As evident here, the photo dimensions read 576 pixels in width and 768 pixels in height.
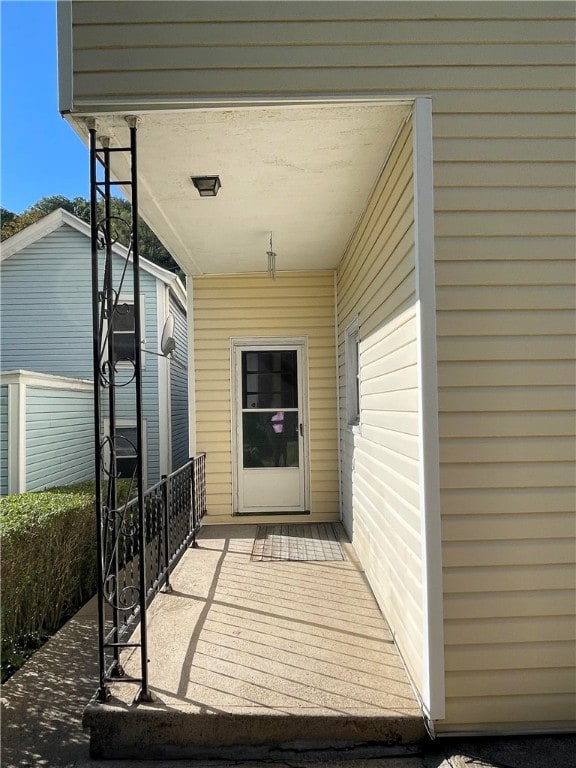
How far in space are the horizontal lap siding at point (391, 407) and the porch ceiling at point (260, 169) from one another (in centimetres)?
18

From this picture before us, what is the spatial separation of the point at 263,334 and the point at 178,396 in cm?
473

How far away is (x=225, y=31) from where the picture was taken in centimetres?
222

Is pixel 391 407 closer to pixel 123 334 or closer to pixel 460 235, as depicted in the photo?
pixel 460 235

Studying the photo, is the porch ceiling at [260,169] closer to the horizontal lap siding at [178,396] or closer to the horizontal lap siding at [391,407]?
the horizontal lap siding at [391,407]

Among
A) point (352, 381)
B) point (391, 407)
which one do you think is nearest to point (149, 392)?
point (352, 381)

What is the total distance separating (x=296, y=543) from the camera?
4.61m

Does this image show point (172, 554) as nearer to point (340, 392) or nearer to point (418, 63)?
point (340, 392)

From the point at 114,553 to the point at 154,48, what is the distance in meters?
2.31

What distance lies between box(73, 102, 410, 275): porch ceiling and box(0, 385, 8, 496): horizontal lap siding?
3.19m

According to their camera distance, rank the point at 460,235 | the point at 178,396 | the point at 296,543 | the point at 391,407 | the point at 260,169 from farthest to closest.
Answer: the point at 178,396
the point at 296,543
the point at 260,169
the point at 391,407
the point at 460,235

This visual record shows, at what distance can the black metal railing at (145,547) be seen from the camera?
2.38m

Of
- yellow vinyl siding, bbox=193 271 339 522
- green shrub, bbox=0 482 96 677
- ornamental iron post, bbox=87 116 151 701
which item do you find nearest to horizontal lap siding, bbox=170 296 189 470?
yellow vinyl siding, bbox=193 271 339 522

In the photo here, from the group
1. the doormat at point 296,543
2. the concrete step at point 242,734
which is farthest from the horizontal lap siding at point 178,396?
the concrete step at point 242,734

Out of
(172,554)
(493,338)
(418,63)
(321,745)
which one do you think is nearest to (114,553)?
(321,745)
